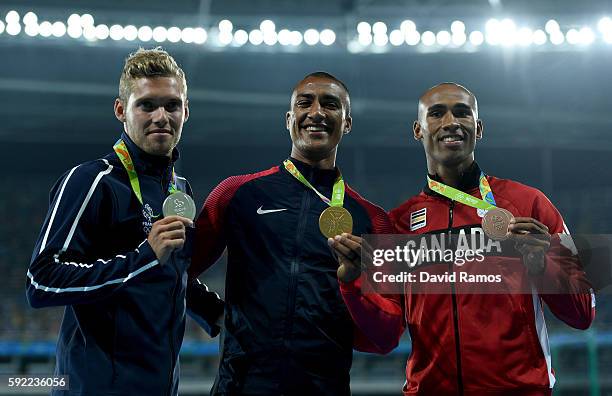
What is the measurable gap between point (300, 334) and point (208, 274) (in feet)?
33.7

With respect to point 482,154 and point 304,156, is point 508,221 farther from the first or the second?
point 482,154

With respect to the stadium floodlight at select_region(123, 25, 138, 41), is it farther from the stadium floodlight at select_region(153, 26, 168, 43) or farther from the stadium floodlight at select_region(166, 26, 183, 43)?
the stadium floodlight at select_region(166, 26, 183, 43)

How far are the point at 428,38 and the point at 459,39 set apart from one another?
0.53 m

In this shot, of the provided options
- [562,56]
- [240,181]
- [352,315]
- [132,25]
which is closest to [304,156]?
[240,181]

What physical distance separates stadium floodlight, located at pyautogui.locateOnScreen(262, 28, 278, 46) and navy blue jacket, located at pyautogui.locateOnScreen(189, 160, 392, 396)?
9372 millimetres

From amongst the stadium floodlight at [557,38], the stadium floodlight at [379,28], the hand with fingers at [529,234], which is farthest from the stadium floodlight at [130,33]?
the hand with fingers at [529,234]

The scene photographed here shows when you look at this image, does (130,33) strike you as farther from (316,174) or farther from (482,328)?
(482,328)

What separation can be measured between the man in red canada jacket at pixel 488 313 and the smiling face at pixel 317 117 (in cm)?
45

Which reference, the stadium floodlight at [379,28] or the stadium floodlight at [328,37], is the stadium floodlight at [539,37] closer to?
the stadium floodlight at [379,28]

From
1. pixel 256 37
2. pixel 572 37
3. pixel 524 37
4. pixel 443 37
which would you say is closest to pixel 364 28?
pixel 443 37

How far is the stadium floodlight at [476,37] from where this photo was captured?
11922mm

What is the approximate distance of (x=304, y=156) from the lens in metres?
2.78

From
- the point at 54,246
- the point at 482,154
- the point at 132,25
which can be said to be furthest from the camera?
the point at 482,154

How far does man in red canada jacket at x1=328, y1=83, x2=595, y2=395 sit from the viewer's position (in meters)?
2.42
